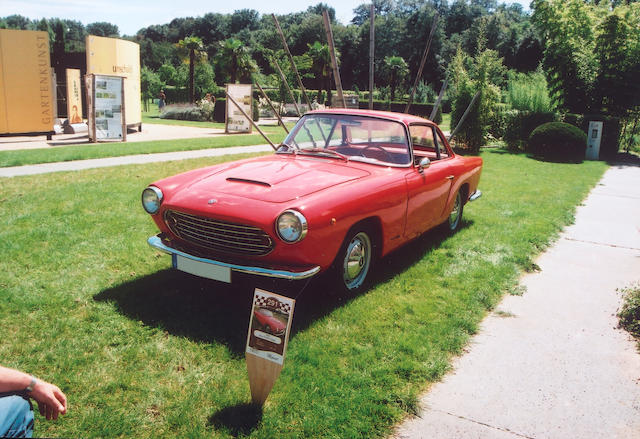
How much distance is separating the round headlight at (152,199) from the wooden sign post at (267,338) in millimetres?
1848

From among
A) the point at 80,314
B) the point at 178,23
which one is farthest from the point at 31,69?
the point at 178,23

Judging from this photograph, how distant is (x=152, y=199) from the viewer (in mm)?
4262

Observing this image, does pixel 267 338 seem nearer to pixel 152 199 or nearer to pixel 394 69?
pixel 152 199

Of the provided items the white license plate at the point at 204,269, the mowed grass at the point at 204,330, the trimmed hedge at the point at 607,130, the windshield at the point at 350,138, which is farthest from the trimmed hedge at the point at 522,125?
the white license plate at the point at 204,269

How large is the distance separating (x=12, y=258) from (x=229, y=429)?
11.3 ft

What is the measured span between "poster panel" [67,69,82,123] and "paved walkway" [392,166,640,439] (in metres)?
19.9

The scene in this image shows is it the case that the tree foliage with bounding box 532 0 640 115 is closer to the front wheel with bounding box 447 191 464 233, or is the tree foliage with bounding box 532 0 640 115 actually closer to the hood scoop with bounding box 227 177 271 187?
the front wheel with bounding box 447 191 464 233

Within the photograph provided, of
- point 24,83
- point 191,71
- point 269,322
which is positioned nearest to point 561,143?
point 269,322

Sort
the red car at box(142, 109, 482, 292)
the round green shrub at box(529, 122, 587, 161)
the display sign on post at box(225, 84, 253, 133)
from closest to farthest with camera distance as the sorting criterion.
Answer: the red car at box(142, 109, 482, 292) → the round green shrub at box(529, 122, 587, 161) → the display sign on post at box(225, 84, 253, 133)

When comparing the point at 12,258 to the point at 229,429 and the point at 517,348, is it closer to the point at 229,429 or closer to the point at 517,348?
the point at 229,429

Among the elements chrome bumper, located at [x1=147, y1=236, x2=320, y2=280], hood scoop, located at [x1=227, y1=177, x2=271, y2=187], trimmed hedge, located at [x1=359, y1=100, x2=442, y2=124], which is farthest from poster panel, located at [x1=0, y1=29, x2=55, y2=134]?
trimmed hedge, located at [x1=359, y1=100, x2=442, y2=124]

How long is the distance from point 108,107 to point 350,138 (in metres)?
13.0

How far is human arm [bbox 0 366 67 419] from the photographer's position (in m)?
1.74

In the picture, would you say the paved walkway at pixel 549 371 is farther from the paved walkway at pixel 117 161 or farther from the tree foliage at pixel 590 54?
the tree foliage at pixel 590 54
